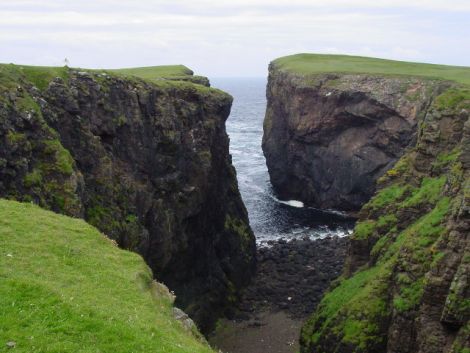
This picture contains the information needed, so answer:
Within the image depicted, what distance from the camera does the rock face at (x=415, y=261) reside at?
34.6m

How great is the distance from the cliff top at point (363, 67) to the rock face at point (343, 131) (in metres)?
4.65

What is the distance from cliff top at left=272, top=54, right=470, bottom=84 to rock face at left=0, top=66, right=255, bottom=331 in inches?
1655

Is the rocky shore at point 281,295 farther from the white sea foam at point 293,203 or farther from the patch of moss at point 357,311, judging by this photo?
the white sea foam at point 293,203

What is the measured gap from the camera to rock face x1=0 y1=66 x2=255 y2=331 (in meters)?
41.2

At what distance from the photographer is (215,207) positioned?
2778 inches

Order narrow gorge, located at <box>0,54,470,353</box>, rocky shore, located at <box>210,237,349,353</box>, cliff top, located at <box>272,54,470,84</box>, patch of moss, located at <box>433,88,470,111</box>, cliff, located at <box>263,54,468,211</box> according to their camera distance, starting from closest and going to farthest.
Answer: narrow gorge, located at <box>0,54,470,353</box> < patch of moss, located at <box>433,88,470,111</box> < rocky shore, located at <box>210,237,349,353</box> < cliff, located at <box>263,54,468,211</box> < cliff top, located at <box>272,54,470,84</box>

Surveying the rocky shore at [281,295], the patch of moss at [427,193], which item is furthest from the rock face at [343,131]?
the patch of moss at [427,193]

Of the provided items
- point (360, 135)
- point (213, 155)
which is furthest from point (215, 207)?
point (360, 135)

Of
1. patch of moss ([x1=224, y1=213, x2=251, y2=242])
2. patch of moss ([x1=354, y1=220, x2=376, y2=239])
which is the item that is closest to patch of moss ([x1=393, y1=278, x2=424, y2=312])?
patch of moss ([x1=354, y1=220, x2=376, y2=239])

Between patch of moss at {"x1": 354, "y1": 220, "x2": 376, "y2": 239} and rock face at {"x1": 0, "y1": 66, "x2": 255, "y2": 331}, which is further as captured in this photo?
patch of moss at {"x1": 354, "y1": 220, "x2": 376, "y2": 239}

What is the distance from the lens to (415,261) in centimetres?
3856

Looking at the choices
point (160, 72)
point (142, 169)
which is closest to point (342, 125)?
point (160, 72)

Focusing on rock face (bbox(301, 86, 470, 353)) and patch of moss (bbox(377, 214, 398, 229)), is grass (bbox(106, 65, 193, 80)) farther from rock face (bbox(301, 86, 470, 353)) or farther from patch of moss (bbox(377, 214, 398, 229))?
patch of moss (bbox(377, 214, 398, 229))

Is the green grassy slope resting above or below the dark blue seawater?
above
